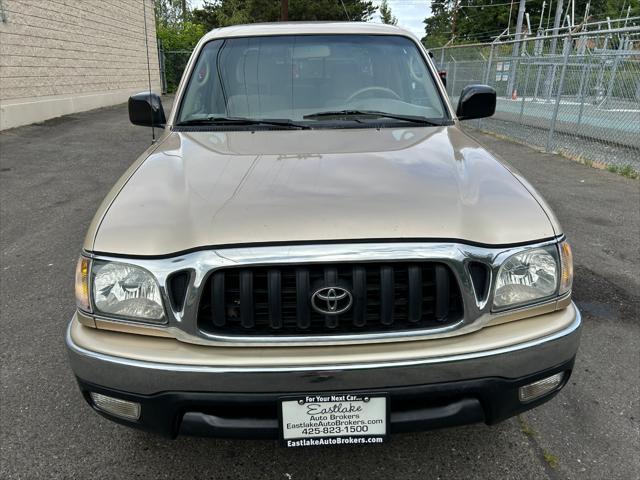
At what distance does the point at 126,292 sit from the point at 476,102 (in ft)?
8.37

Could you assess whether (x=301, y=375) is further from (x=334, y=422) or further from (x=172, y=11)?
(x=172, y=11)

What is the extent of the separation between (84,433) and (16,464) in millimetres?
287

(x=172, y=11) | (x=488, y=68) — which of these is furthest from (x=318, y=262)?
(x=172, y=11)

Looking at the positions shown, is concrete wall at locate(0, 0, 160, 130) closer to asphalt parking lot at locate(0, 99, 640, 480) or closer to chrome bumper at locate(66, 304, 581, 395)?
asphalt parking lot at locate(0, 99, 640, 480)

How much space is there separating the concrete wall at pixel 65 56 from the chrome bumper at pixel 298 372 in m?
10.9

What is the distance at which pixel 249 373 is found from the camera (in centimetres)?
165

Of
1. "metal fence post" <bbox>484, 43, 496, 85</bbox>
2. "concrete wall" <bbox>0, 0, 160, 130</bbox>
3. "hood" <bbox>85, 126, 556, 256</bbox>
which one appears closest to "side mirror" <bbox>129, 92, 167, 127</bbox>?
"hood" <bbox>85, 126, 556, 256</bbox>

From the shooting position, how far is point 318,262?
1661 mm

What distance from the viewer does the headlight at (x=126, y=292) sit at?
5.72 feet

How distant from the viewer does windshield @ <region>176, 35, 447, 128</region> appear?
2.95 m

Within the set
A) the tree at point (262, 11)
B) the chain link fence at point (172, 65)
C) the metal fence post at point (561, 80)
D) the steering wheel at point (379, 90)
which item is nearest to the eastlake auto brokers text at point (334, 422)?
the steering wheel at point (379, 90)

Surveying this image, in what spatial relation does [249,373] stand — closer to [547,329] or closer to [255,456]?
[255,456]

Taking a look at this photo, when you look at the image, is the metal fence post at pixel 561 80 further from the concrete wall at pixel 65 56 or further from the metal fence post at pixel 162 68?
the metal fence post at pixel 162 68

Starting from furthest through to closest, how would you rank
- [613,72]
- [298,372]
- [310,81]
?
1. [613,72]
2. [310,81]
3. [298,372]
